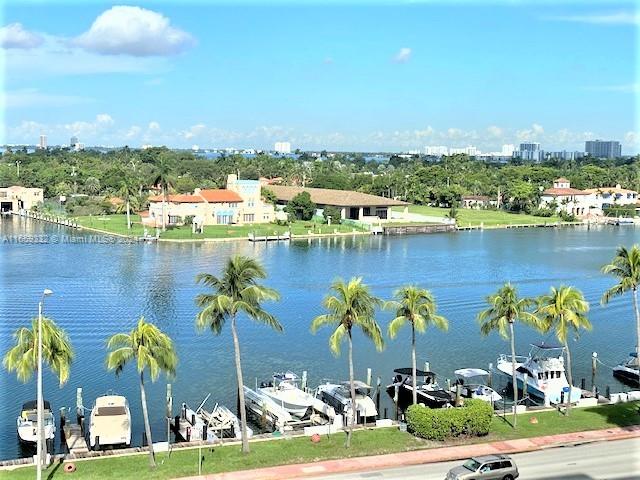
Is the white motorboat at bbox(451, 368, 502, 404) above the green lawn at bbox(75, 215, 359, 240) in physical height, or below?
below

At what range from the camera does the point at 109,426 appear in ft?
112

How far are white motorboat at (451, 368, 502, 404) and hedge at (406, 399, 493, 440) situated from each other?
7505 millimetres

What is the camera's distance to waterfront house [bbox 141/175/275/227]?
377ft

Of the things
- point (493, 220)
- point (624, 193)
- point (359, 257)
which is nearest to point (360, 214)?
point (493, 220)

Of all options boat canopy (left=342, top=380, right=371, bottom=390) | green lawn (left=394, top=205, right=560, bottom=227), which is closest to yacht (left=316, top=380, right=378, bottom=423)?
boat canopy (left=342, top=380, right=371, bottom=390)

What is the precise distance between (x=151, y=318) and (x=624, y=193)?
13000 cm

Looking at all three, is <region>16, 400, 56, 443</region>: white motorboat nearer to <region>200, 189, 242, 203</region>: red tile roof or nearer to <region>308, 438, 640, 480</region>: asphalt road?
<region>308, 438, 640, 480</region>: asphalt road

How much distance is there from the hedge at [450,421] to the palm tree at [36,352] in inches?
516

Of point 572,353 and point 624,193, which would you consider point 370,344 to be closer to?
point 572,353

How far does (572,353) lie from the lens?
5056cm

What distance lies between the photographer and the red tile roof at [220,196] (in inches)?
4611

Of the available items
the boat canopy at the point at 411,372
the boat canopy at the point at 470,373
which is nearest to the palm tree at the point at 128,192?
the boat canopy at the point at 411,372

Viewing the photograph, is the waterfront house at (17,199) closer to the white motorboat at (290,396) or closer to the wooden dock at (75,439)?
the white motorboat at (290,396)

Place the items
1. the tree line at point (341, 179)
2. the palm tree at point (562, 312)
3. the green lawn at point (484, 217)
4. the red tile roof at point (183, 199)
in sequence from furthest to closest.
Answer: the tree line at point (341, 179)
the green lawn at point (484, 217)
the red tile roof at point (183, 199)
the palm tree at point (562, 312)
